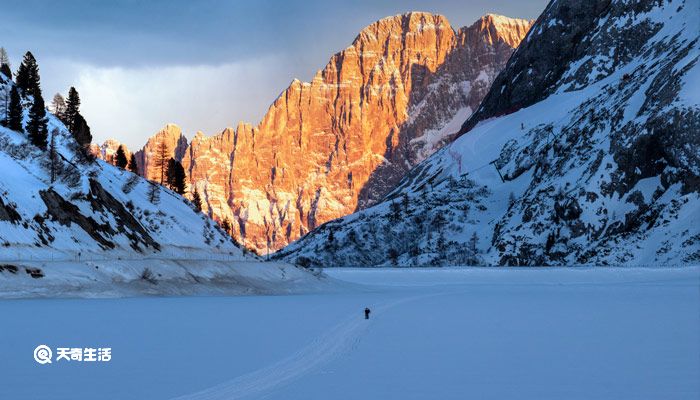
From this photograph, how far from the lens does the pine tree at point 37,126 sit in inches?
3174

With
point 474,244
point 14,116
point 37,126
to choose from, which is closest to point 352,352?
point 37,126

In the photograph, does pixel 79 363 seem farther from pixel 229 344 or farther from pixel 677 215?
pixel 677 215

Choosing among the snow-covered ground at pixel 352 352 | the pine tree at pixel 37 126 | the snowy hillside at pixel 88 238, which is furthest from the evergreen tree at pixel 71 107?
the snow-covered ground at pixel 352 352

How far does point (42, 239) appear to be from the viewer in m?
60.7

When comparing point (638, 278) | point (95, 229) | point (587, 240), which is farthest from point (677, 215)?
point (95, 229)

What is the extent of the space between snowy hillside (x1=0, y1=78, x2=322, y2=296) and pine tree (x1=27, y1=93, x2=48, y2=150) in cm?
132

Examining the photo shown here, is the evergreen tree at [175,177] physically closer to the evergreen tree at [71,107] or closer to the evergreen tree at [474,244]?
the evergreen tree at [71,107]

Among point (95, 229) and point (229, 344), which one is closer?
point (229, 344)

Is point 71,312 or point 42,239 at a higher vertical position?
point 42,239

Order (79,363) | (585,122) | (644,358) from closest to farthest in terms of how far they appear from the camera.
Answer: (79,363)
(644,358)
(585,122)

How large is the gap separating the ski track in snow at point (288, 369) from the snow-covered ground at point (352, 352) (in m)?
0.05

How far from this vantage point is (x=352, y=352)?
78.3 feet

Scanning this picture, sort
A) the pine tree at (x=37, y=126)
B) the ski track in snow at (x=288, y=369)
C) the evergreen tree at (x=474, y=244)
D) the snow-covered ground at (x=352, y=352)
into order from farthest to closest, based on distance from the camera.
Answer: the evergreen tree at (x=474, y=244), the pine tree at (x=37, y=126), the snow-covered ground at (x=352, y=352), the ski track in snow at (x=288, y=369)

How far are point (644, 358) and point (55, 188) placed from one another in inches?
2439
